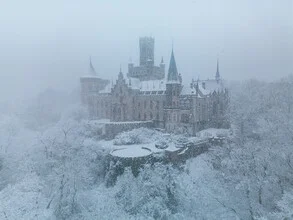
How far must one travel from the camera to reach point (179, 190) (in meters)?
24.5

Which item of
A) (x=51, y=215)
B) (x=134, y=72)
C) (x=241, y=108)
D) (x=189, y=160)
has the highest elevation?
(x=134, y=72)

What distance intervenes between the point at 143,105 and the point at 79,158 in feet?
60.7

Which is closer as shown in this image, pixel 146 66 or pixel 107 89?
pixel 107 89

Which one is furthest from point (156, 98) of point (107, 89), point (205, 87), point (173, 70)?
point (107, 89)

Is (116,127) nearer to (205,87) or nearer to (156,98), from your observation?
(156,98)

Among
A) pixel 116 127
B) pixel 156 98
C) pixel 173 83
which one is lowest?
pixel 116 127

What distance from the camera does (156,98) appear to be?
40.5 metres

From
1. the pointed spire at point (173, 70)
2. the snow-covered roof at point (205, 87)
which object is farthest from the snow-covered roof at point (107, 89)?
the snow-covered roof at point (205, 87)

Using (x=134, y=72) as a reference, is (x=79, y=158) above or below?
below

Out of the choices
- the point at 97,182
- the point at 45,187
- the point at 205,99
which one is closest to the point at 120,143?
the point at 97,182

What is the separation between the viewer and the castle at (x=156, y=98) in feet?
122

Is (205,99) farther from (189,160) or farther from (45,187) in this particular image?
(45,187)

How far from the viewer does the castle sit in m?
37.2

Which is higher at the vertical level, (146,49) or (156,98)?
(146,49)
